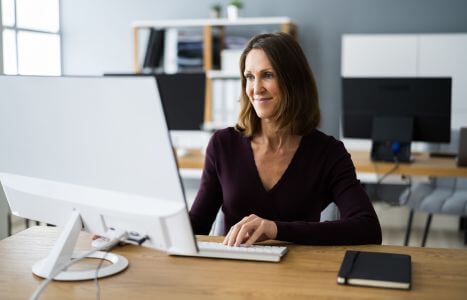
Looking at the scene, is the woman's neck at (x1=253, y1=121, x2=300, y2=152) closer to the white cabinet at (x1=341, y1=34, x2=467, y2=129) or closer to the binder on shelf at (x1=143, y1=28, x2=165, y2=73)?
the white cabinet at (x1=341, y1=34, x2=467, y2=129)

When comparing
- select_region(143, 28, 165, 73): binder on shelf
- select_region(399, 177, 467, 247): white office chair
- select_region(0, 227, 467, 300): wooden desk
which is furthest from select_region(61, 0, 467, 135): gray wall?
select_region(0, 227, 467, 300): wooden desk

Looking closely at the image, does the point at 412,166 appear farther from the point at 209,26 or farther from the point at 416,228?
the point at 209,26

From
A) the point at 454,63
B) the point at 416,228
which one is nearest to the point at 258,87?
the point at 416,228

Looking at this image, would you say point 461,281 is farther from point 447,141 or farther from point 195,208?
point 447,141

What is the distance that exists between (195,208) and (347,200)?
48 cm

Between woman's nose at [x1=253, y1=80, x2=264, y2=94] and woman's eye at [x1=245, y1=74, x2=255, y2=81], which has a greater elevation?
woman's eye at [x1=245, y1=74, x2=255, y2=81]

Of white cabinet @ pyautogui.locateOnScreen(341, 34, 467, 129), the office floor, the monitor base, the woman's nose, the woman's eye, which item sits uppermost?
white cabinet @ pyautogui.locateOnScreen(341, 34, 467, 129)

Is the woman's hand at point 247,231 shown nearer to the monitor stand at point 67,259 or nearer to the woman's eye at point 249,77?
the monitor stand at point 67,259

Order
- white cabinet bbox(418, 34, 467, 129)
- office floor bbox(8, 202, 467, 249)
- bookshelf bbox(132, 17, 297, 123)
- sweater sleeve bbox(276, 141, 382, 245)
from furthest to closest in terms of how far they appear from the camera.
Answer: bookshelf bbox(132, 17, 297, 123) → white cabinet bbox(418, 34, 467, 129) → office floor bbox(8, 202, 467, 249) → sweater sleeve bbox(276, 141, 382, 245)

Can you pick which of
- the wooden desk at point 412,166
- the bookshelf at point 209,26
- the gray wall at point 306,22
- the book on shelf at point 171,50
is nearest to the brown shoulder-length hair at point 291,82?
the wooden desk at point 412,166

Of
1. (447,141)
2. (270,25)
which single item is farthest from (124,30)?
(447,141)

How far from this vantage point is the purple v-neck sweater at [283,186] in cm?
188

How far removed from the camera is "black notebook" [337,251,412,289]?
1.31 m

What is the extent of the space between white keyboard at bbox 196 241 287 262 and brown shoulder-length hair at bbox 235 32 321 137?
1.66ft
